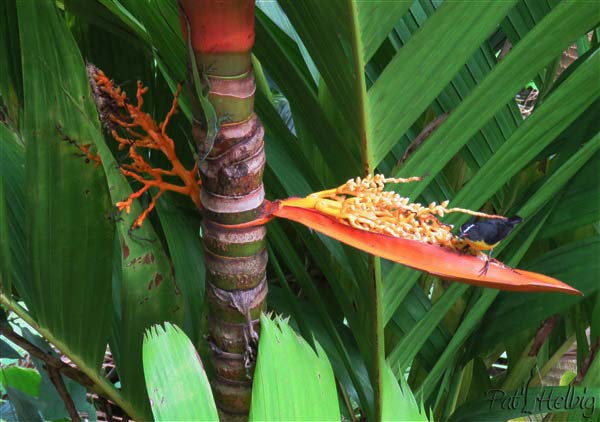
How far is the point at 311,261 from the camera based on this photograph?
0.87 meters

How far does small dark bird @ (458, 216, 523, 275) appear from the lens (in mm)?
448

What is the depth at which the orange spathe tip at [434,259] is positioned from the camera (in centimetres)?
42

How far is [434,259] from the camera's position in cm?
43

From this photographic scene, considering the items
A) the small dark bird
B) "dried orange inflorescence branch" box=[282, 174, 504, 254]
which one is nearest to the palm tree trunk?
"dried orange inflorescence branch" box=[282, 174, 504, 254]

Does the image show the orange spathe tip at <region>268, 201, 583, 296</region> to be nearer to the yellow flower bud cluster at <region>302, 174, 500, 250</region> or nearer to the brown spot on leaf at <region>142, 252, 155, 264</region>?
the yellow flower bud cluster at <region>302, 174, 500, 250</region>

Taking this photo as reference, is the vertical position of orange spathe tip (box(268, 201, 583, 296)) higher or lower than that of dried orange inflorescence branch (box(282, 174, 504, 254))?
lower

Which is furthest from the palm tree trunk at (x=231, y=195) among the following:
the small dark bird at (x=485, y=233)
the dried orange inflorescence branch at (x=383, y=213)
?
the small dark bird at (x=485, y=233)

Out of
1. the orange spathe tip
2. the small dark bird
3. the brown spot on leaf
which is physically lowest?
the orange spathe tip

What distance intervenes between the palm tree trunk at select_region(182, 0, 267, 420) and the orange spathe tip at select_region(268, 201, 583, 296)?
5 centimetres

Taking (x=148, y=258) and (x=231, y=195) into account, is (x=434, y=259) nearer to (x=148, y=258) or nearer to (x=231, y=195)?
(x=231, y=195)

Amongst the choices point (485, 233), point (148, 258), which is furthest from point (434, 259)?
point (148, 258)

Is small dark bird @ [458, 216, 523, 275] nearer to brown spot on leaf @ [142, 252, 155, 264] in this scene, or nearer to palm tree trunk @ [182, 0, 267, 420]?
palm tree trunk @ [182, 0, 267, 420]

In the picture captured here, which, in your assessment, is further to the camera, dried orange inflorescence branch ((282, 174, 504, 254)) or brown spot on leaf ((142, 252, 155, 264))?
brown spot on leaf ((142, 252, 155, 264))

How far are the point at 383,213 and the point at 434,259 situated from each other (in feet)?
0.17
